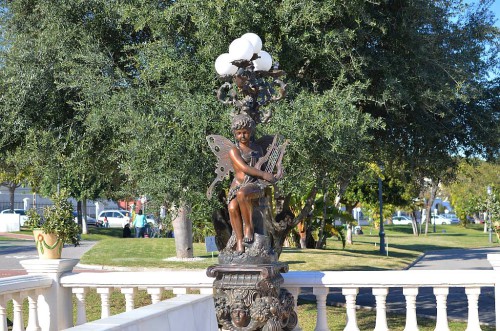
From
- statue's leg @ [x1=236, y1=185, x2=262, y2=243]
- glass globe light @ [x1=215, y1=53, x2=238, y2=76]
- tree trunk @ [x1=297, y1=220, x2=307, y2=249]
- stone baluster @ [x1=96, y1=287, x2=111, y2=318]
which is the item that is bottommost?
tree trunk @ [x1=297, y1=220, x2=307, y2=249]

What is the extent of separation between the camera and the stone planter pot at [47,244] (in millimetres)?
8703

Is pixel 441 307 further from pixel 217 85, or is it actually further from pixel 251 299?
pixel 217 85

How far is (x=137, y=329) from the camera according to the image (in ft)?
13.6

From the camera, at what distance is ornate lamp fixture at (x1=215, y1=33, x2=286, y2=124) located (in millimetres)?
7926

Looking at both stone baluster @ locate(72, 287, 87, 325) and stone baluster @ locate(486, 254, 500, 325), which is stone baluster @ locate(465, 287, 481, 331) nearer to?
stone baluster @ locate(486, 254, 500, 325)

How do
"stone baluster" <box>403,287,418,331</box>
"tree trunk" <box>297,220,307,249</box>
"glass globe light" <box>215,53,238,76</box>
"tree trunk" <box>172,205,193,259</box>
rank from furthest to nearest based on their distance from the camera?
1. "tree trunk" <box>297,220,307,249</box>
2. "tree trunk" <box>172,205,193,259</box>
3. "glass globe light" <box>215,53,238,76</box>
4. "stone baluster" <box>403,287,418,331</box>

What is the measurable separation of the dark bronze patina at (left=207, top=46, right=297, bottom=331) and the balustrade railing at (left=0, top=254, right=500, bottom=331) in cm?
59

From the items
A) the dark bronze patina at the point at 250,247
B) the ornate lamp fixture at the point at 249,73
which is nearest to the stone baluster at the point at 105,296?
the dark bronze patina at the point at 250,247

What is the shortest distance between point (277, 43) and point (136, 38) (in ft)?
9.94

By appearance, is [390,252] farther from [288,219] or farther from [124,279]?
[124,279]

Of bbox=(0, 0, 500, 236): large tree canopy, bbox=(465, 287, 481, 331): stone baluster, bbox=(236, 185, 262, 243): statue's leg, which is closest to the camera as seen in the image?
bbox=(236, 185, 262, 243): statue's leg

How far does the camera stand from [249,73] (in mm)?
8023

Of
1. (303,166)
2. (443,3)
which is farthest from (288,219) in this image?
(443,3)

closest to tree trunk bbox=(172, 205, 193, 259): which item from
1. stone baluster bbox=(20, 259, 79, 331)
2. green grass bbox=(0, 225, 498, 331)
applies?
green grass bbox=(0, 225, 498, 331)
